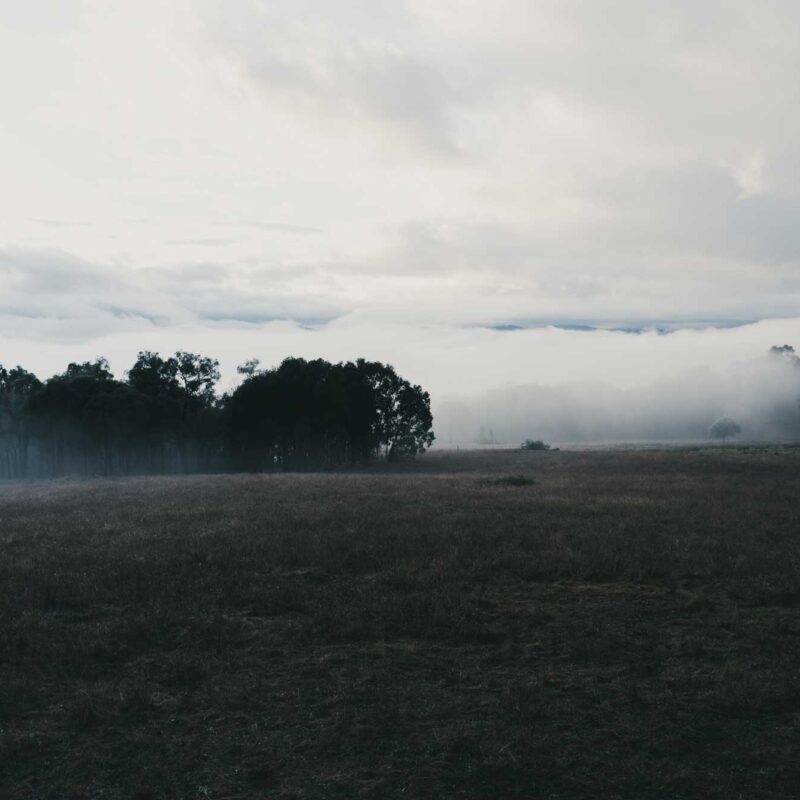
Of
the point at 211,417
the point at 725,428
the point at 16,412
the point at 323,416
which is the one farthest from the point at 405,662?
the point at 725,428

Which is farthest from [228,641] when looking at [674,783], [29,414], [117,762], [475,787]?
[29,414]

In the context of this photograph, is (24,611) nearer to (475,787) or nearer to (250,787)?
(250,787)

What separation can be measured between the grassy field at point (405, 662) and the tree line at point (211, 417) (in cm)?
6019

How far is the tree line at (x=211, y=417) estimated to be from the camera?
265 ft

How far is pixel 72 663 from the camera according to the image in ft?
33.6

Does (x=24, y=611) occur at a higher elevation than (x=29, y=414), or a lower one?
lower

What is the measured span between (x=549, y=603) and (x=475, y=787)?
699 centimetres

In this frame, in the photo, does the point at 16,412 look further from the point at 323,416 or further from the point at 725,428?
the point at 725,428

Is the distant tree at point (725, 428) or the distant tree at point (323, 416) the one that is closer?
the distant tree at point (323, 416)

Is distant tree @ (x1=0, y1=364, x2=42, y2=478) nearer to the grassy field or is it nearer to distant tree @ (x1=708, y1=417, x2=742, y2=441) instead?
the grassy field

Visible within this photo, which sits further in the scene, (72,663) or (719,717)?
(72,663)

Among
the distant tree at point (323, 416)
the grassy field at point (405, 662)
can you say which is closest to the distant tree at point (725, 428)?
the distant tree at point (323, 416)

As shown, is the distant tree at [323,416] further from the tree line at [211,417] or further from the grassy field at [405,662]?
the grassy field at [405,662]

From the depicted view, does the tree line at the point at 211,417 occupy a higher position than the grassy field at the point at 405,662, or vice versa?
the tree line at the point at 211,417
